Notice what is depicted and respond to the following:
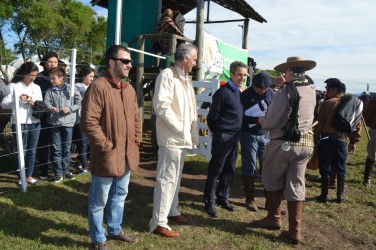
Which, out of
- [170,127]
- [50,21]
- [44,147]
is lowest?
[44,147]

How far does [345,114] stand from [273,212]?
6.67ft

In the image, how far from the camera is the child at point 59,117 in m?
5.12

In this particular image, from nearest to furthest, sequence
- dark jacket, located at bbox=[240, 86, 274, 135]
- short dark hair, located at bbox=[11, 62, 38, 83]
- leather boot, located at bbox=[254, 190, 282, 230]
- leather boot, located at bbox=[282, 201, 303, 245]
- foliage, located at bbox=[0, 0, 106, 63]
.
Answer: leather boot, located at bbox=[282, 201, 303, 245], leather boot, located at bbox=[254, 190, 282, 230], dark jacket, located at bbox=[240, 86, 274, 135], short dark hair, located at bbox=[11, 62, 38, 83], foliage, located at bbox=[0, 0, 106, 63]

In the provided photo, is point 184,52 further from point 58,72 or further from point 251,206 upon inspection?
point 251,206

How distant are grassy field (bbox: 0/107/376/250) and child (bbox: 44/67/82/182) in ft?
1.19

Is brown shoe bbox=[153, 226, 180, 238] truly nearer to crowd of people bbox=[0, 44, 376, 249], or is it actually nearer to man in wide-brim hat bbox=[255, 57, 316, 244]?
crowd of people bbox=[0, 44, 376, 249]

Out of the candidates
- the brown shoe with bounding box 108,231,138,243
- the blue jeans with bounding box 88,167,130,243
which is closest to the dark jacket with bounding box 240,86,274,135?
the blue jeans with bounding box 88,167,130,243

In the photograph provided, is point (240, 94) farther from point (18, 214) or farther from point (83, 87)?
point (18, 214)

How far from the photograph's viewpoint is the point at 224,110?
14.4 ft

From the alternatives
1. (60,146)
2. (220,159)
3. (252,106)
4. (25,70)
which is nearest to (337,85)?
(252,106)

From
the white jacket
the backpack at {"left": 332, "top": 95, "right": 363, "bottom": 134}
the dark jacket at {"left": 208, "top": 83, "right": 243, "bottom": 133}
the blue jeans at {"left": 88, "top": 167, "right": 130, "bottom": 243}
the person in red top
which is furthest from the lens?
the person in red top

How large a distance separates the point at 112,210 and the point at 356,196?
4307mm

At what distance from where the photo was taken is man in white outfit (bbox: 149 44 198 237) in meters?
3.65

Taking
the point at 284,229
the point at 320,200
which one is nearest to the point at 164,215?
the point at 284,229
